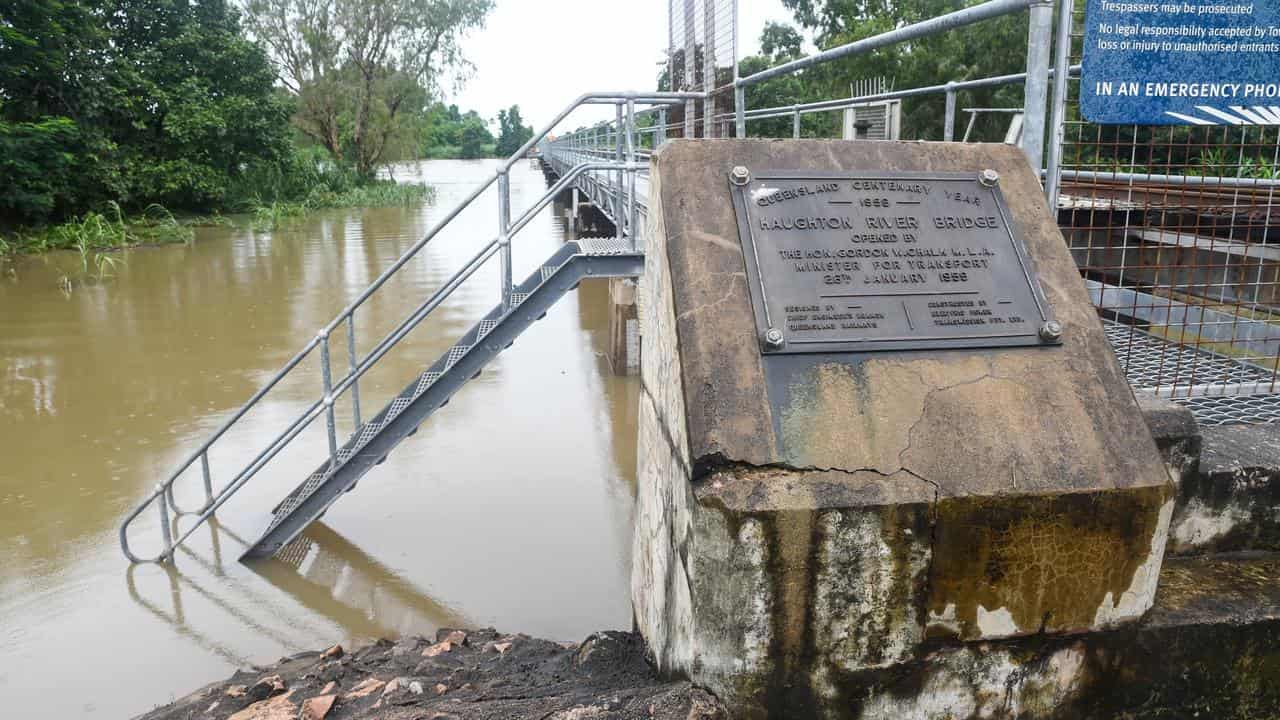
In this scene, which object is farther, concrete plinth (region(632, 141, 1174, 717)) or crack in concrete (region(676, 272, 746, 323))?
crack in concrete (region(676, 272, 746, 323))

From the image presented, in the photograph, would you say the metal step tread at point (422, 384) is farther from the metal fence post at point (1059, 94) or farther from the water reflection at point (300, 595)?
the metal fence post at point (1059, 94)

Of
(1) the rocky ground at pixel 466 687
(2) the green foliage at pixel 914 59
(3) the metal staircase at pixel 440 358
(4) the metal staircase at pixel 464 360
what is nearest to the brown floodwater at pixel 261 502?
(3) the metal staircase at pixel 440 358

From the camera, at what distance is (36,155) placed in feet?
80.2

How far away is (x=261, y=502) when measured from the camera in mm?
8383

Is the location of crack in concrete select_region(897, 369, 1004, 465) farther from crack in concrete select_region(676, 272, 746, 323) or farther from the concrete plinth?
crack in concrete select_region(676, 272, 746, 323)

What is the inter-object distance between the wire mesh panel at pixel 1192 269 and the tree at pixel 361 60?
3681 centimetres

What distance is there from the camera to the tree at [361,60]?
4062 centimetres

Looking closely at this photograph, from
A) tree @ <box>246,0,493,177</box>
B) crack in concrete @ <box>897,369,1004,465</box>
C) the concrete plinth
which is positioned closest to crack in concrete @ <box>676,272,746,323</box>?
the concrete plinth

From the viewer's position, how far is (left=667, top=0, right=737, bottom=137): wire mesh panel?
299 inches

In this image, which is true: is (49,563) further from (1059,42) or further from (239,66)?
(239,66)

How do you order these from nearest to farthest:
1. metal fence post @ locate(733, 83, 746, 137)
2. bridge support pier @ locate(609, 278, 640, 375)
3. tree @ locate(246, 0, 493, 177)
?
1. metal fence post @ locate(733, 83, 746, 137)
2. bridge support pier @ locate(609, 278, 640, 375)
3. tree @ locate(246, 0, 493, 177)

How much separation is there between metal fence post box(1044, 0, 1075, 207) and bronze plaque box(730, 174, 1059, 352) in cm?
44

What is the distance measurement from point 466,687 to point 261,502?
5.29 meters

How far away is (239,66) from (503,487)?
28.7m
